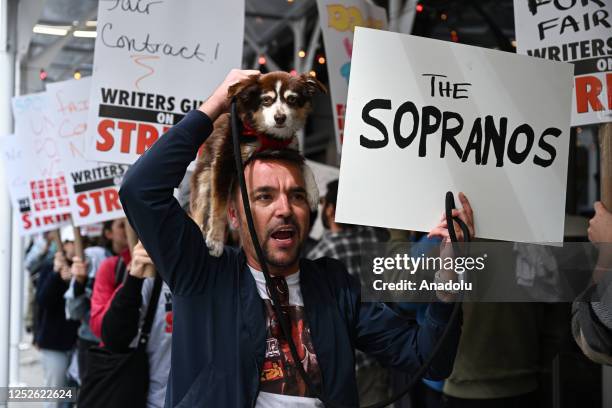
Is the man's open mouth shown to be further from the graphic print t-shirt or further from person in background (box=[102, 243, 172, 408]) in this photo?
person in background (box=[102, 243, 172, 408])

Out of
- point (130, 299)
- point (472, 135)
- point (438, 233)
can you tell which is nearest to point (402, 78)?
point (472, 135)

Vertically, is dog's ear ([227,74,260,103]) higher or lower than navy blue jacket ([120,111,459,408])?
higher

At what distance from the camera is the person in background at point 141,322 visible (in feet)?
10.0

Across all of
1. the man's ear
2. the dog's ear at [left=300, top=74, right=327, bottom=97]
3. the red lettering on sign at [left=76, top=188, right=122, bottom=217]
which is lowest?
the man's ear

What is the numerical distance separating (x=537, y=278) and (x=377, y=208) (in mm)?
726

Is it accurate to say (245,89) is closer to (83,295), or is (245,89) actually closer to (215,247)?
(215,247)

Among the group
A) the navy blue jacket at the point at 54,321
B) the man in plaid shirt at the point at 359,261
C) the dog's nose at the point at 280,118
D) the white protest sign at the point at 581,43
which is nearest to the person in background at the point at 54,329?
the navy blue jacket at the point at 54,321

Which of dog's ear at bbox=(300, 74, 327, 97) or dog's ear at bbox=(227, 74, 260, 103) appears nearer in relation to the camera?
dog's ear at bbox=(227, 74, 260, 103)

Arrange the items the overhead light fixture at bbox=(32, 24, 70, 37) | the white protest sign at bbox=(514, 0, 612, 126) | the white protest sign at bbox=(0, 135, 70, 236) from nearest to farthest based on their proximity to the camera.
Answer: the white protest sign at bbox=(514, 0, 612, 126) < the white protest sign at bbox=(0, 135, 70, 236) < the overhead light fixture at bbox=(32, 24, 70, 37)

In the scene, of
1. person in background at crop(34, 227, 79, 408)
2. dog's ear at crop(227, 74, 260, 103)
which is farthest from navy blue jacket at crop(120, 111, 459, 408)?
person in background at crop(34, 227, 79, 408)

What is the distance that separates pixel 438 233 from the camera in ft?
6.93

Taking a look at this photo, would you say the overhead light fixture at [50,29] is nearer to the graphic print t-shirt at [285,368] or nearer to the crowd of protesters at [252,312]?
the crowd of protesters at [252,312]

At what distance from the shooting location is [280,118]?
2414 millimetres

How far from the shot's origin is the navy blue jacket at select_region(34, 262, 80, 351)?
6.50 meters
